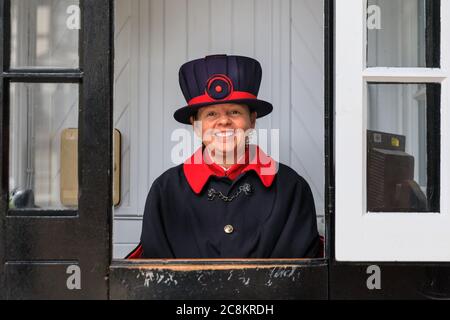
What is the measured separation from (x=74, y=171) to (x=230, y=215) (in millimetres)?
731

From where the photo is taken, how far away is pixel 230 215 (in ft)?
7.90

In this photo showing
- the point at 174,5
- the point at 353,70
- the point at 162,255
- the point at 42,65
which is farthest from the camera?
the point at 174,5

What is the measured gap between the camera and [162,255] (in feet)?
7.60

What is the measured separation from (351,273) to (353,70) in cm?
54

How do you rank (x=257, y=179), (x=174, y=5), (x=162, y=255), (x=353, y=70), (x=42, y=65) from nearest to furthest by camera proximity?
(x=353, y=70) < (x=42, y=65) < (x=162, y=255) < (x=257, y=179) < (x=174, y=5)

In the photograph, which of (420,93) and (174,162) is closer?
(420,93)

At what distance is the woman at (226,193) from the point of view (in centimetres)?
234

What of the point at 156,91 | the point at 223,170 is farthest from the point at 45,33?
the point at 156,91

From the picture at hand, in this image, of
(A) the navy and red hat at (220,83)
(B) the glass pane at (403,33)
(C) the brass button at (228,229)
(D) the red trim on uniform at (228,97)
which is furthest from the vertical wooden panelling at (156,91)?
(B) the glass pane at (403,33)

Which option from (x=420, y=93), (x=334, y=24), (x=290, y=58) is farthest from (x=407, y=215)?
(x=290, y=58)

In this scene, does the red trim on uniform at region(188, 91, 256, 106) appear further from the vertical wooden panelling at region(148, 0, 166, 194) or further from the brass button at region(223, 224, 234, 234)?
the vertical wooden panelling at region(148, 0, 166, 194)

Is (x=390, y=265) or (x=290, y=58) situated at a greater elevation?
(x=290, y=58)

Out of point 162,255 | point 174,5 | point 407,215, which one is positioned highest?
point 174,5

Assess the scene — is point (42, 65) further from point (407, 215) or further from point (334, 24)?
point (407, 215)
